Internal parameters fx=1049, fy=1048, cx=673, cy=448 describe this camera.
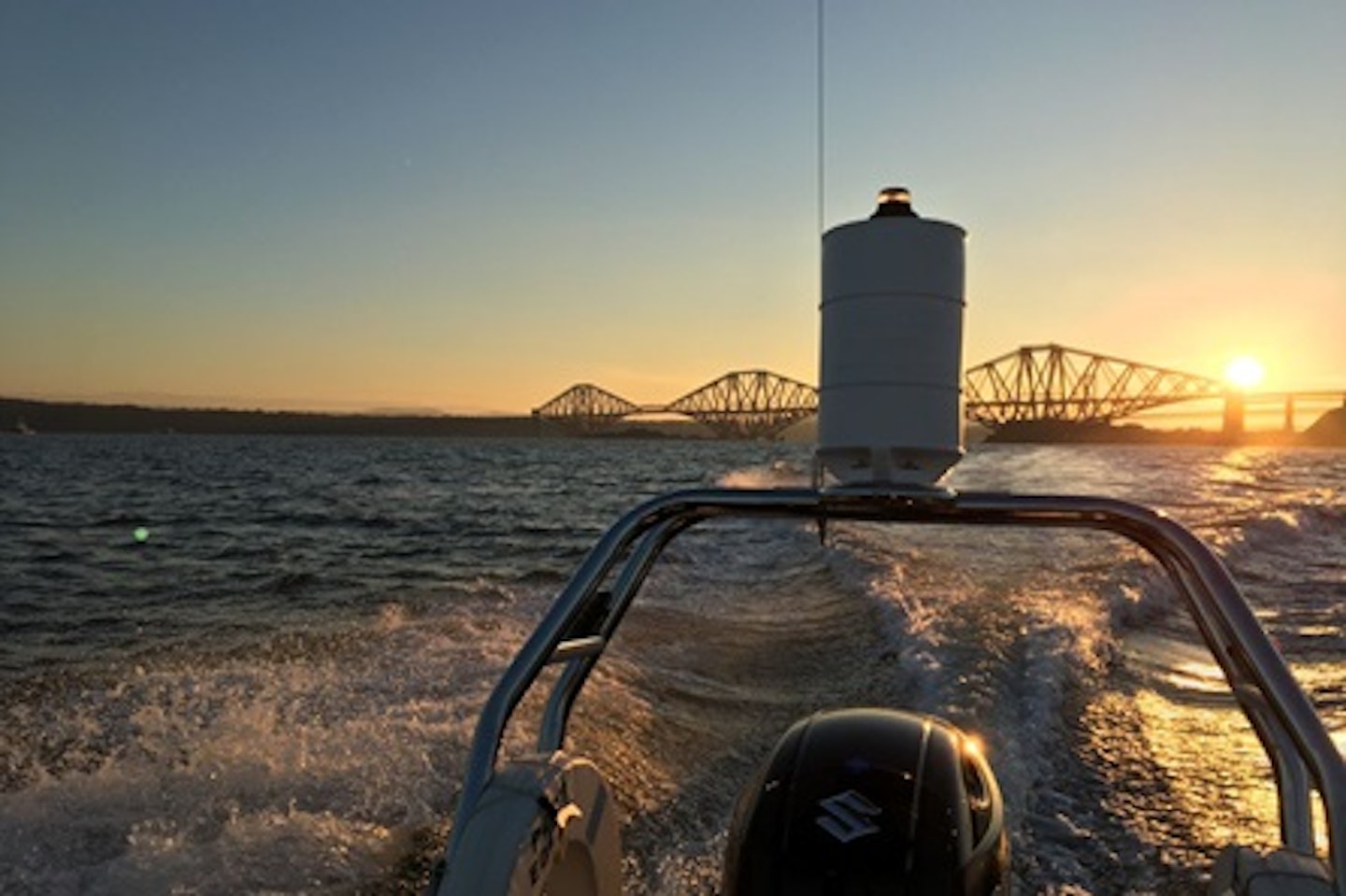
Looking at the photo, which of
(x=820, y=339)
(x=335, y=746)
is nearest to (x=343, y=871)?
(x=335, y=746)

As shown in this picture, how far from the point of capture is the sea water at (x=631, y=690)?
17.2 ft

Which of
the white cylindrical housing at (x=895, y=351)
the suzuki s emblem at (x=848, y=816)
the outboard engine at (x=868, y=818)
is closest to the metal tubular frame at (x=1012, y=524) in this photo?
the white cylindrical housing at (x=895, y=351)

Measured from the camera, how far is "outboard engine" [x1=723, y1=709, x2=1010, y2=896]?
259 centimetres

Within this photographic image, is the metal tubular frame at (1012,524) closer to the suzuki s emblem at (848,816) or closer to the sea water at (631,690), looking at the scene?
the suzuki s emblem at (848,816)

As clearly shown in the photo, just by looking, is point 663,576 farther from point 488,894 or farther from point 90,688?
point 488,894

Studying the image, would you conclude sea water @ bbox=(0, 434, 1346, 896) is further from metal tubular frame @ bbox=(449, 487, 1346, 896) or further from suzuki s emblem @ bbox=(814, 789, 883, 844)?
metal tubular frame @ bbox=(449, 487, 1346, 896)

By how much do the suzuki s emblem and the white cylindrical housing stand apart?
856mm

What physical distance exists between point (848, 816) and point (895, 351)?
4.16 ft

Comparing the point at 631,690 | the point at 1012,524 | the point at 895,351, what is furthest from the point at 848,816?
the point at 631,690

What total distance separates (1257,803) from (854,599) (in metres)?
6.80

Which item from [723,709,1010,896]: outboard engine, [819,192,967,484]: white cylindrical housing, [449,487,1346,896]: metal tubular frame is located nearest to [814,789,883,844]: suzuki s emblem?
[723,709,1010,896]: outboard engine

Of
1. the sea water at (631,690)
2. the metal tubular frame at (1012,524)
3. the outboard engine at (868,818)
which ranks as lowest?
the sea water at (631,690)

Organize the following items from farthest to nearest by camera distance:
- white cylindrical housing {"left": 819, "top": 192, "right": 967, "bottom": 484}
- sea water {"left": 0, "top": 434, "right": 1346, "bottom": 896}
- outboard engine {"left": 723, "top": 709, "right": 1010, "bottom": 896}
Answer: sea water {"left": 0, "top": 434, "right": 1346, "bottom": 896}, white cylindrical housing {"left": 819, "top": 192, "right": 967, "bottom": 484}, outboard engine {"left": 723, "top": 709, "right": 1010, "bottom": 896}

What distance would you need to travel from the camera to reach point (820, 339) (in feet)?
10.4
